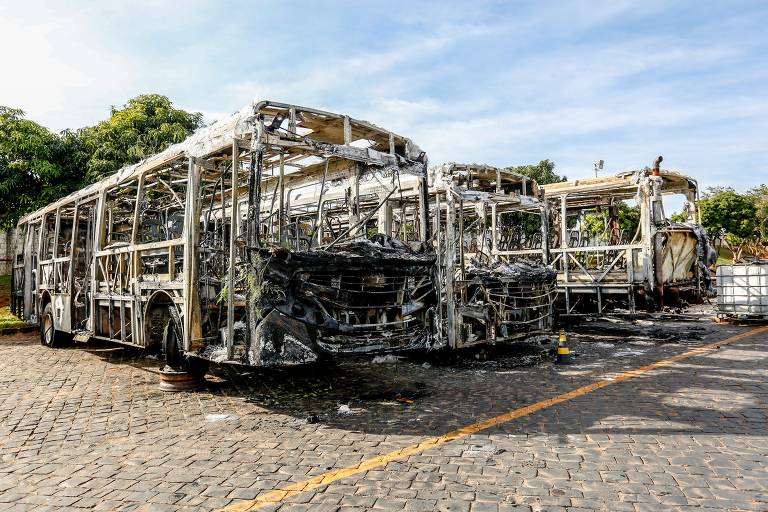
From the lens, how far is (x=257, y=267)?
17.8 ft

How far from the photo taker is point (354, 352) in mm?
5848

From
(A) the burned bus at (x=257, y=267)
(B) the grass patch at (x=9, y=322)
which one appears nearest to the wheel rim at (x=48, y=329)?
(A) the burned bus at (x=257, y=267)

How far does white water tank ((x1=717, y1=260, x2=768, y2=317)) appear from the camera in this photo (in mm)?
11703

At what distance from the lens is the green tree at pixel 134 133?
17516 mm

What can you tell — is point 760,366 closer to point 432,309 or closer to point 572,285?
point 432,309

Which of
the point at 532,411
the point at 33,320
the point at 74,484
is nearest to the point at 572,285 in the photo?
the point at 532,411

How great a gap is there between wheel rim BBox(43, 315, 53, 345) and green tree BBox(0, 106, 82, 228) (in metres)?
8.99

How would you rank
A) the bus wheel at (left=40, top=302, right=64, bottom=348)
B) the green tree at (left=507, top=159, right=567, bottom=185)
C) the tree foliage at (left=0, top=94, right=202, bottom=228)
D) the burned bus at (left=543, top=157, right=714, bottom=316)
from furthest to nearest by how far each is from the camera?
the green tree at (left=507, top=159, right=567, bottom=185), the tree foliage at (left=0, top=94, right=202, bottom=228), the burned bus at (left=543, top=157, right=714, bottom=316), the bus wheel at (left=40, top=302, right=64, bottom=348)

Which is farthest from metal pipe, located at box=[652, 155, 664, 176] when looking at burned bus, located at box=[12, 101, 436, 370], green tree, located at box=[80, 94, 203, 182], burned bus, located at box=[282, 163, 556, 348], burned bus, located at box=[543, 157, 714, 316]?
green tree, located at box=[80, 94, 203, 182]

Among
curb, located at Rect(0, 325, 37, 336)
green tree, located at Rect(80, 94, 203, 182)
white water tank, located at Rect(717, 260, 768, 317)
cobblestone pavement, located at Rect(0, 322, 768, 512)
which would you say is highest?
green tree, located at Rect(80, 94, 203, 182)

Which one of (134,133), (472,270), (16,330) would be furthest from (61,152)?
(472,270)

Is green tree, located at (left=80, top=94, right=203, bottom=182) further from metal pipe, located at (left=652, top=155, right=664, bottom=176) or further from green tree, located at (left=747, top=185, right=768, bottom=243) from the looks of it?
green tree, located at (left=747, top=185, right=768, bottom=243)

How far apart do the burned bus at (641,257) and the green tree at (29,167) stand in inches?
631

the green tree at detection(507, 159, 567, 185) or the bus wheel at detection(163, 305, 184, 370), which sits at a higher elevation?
the green tree at detection(507, 159, 567, 185)
